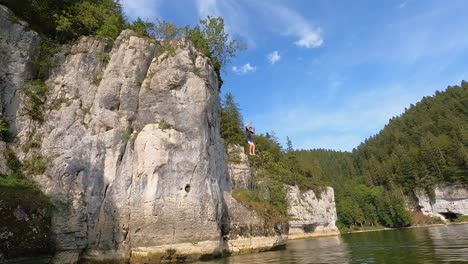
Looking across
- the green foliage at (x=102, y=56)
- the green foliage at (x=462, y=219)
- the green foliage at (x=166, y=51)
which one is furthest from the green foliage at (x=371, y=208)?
the green foliage at (x=102, y=56)

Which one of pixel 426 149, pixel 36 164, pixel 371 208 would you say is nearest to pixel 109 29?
pixel 36 164

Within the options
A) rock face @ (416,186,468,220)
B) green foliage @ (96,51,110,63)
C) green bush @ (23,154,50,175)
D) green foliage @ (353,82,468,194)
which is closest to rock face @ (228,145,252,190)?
green foliage @ (96,51,110,63)

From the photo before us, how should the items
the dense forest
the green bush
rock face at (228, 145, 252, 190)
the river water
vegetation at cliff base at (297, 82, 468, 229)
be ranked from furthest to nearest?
vegetation at cliff base at (297, 82, 468, 229) < the dense forest < rock face at (228, 145, 252, 190) < the green bush < the river water

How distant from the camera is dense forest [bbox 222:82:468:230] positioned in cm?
6050

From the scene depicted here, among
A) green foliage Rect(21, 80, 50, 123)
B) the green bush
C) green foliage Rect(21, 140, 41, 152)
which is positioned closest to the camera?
the green bush

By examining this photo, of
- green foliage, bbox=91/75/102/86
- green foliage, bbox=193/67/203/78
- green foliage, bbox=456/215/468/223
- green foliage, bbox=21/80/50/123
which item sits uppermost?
green foliage, bbox=193/67/203/78

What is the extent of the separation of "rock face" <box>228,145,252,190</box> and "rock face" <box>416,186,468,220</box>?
61378 mm

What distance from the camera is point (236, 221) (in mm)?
20938

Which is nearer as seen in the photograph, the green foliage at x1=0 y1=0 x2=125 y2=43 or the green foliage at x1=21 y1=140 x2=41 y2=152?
the green foliage at x1=21 y1=140 x2=41 y2=152

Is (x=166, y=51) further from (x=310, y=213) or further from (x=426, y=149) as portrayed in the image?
(x=426, y=149)

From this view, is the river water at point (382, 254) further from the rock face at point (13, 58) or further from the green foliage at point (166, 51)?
the rock face at point (13, 58)

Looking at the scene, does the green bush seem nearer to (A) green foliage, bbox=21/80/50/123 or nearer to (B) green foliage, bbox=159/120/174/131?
(A) green foliage, bbox=21/80/50/123

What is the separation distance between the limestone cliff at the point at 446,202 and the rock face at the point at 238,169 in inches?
2417

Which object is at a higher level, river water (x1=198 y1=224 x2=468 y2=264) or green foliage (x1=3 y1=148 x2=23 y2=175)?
green foliage (x1=3 y1=148 x2=23 y2=175)
